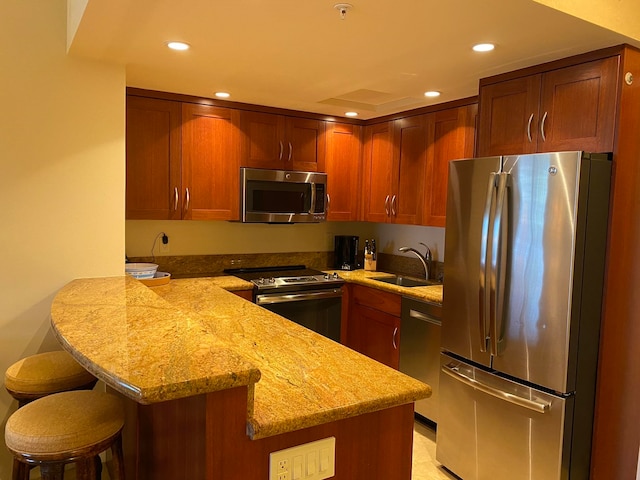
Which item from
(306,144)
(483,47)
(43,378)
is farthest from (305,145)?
(43,378)

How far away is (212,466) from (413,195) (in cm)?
285

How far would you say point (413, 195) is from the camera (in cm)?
365

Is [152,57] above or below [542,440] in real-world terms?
above

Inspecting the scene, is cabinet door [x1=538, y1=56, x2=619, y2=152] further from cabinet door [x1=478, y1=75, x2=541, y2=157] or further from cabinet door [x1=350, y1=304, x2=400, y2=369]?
cabinet door [x1=350, y1=304, x2=400, y2=369]

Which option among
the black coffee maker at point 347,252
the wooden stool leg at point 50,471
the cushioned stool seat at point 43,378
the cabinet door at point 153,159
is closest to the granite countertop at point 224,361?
the cushioned stool seat at point 43,378

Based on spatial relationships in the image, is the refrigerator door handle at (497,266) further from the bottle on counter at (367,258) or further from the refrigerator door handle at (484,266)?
the bottle on counter at (367,258)

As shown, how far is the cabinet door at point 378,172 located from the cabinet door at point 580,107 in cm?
160

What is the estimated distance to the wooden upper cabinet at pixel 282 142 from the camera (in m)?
3.62

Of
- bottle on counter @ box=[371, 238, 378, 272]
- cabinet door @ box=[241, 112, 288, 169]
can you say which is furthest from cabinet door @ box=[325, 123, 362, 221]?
cabinet door @ box=[241, 112, 288, 169]

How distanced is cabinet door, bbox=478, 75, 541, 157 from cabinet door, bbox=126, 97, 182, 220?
206cm

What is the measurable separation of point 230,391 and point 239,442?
136 mm

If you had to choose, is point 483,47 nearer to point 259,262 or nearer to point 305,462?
point 305,462

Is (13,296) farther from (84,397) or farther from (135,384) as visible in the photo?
(135,384)

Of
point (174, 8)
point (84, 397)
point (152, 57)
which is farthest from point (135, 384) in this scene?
point (152, 57)
